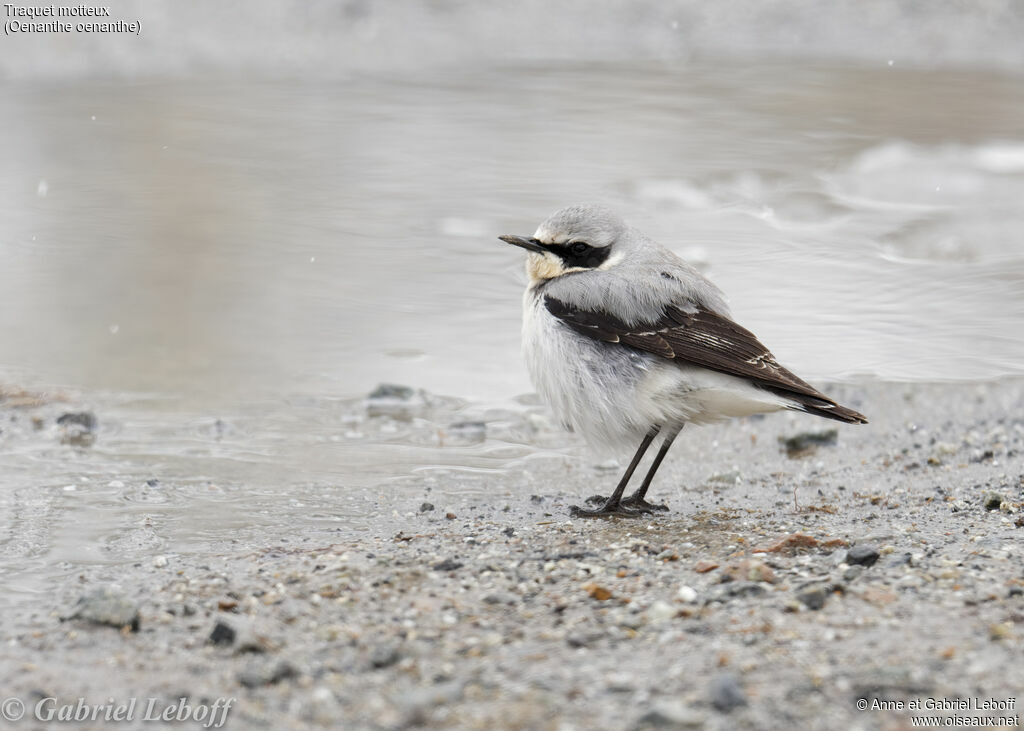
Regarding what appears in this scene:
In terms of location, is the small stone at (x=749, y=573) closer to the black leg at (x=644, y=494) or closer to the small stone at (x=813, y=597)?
the small stone at (x=813, y=597)

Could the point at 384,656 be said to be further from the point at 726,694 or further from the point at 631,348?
the point at 631,348

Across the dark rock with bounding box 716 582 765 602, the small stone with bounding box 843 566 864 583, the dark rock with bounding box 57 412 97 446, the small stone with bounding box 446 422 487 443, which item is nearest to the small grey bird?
the small stone with bounding box 843 566 864 583

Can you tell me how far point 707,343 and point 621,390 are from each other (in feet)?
1.51

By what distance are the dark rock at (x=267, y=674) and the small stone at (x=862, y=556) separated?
7.08 feet

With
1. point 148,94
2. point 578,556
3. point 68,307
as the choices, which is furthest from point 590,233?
point 148,94

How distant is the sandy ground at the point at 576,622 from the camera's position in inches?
142

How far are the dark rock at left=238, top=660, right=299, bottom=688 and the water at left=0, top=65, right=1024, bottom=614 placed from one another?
1.54m

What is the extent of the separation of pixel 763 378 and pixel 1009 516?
4.03ft

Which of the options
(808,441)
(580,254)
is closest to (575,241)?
(580,254)

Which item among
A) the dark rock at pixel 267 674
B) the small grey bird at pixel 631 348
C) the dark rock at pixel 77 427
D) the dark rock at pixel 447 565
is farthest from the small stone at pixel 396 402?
the dark rock at pixel 267 674

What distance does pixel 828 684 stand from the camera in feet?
12.0

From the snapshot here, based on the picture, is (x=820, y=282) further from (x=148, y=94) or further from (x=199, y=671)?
(x=148, y=94)

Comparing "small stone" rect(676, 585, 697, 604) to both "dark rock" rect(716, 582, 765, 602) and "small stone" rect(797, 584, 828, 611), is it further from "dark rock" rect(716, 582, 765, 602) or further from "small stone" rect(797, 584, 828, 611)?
"small stone" rect(797, 584, 828, 611)

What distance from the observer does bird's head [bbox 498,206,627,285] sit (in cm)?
617
